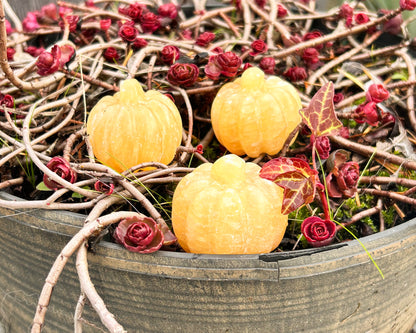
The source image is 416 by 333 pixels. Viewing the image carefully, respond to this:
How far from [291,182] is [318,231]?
0.35ft

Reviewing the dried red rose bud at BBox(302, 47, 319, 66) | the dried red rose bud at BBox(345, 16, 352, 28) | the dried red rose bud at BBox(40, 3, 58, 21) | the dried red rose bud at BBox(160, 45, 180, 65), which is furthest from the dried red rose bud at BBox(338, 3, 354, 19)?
the dried red rose bud at BBox(40, 3, 58, 21)

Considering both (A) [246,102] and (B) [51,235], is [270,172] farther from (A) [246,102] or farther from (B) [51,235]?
(B) [51,235]

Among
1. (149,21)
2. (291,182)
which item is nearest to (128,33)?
(149,21)

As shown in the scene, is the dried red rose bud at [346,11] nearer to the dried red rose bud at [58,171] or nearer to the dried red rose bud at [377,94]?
the dried red rose bud at [377,94]

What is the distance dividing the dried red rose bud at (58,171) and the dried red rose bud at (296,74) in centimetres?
64

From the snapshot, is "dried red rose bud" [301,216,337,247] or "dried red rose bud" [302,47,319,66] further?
"dried red rose bud" [302,47,319,66]

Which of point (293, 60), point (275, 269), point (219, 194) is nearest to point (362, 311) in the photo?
point (275, 269)

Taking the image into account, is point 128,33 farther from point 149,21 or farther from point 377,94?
point 377,94

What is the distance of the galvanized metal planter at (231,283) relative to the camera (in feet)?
2.36

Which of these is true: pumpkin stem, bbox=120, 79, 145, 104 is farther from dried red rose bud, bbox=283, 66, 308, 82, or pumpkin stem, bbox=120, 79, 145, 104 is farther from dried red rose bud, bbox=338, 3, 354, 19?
dried red rose bud, bbox=338, 3, 354, 19

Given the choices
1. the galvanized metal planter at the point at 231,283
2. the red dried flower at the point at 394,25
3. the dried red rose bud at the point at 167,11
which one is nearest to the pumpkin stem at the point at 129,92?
the galvanized metal planter at the point at 231,283

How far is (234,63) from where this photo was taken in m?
1.02

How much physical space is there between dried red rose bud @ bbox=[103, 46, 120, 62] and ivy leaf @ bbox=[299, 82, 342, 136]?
1.95 feet

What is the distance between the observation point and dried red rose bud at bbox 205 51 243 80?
3.32ft
